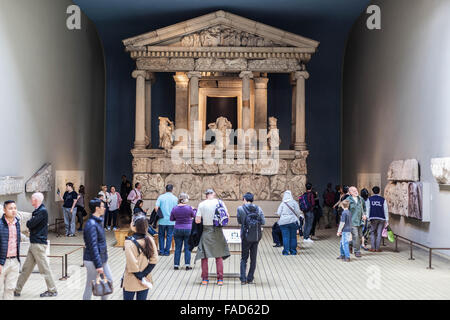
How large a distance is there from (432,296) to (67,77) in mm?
14436

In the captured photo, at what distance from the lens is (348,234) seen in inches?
459

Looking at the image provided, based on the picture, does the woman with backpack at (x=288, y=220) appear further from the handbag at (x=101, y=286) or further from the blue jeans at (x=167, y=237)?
the handbag at (x=101, y=286)

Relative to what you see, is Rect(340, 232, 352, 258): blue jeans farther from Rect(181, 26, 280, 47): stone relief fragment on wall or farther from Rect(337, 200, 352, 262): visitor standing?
Rect(181, 26, 280, 47): stone relief fragment on wall

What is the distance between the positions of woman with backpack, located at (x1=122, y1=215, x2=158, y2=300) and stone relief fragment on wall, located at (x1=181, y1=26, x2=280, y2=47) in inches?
569

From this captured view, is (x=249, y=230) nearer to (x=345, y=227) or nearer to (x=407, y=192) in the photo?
(x=345, y=227)

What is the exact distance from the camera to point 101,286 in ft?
20.3

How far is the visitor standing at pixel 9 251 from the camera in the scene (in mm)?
7121

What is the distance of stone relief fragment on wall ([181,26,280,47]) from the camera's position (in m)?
19.5

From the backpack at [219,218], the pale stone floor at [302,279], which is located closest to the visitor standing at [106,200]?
the pale stone floor at [302,279]

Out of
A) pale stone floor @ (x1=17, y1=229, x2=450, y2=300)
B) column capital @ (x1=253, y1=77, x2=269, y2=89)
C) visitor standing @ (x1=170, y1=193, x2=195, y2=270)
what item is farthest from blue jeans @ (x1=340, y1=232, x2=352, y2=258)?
column capital @ (x1=253, y1=77, x2=269, y2=89)

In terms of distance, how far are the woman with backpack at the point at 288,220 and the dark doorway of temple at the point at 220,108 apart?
11013mm

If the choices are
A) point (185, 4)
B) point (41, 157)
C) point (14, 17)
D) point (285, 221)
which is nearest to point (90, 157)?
point (41, 157)

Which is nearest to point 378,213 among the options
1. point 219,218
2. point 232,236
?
point 232,236

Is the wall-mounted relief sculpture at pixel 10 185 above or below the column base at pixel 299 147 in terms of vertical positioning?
below
